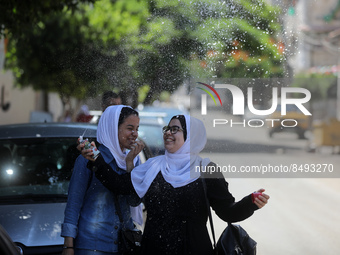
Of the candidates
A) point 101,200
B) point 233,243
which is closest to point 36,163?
point 101,200

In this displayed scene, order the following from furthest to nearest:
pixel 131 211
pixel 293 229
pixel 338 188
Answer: pixel 338 188, pixel 293 229, pixel 131 211

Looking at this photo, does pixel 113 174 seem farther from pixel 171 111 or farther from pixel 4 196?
pixel 171 111

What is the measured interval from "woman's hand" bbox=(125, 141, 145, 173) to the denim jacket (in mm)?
52

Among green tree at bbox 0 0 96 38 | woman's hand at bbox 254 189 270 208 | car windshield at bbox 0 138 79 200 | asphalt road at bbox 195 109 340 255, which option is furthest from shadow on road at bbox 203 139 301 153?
green tree at bbox 0 0 96 38

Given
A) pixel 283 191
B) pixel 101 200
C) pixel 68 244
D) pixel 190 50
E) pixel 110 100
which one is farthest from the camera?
pixel 283 191

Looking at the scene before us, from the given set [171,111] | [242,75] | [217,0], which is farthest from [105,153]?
[171,111]

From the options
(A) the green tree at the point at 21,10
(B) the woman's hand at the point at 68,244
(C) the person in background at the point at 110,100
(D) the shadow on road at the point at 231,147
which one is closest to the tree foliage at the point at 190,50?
(D) the shadow on road at the point at 231,147

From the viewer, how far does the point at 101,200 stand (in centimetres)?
367

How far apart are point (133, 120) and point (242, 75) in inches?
105

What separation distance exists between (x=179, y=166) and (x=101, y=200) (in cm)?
50

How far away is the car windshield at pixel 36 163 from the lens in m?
5.11

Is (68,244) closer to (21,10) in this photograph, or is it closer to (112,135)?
(112,135)

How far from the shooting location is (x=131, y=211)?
4.12m

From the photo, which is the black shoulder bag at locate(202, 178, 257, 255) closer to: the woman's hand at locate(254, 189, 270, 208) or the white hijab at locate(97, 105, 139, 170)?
the woman's hand at locate(254, 189, 270, 208)
